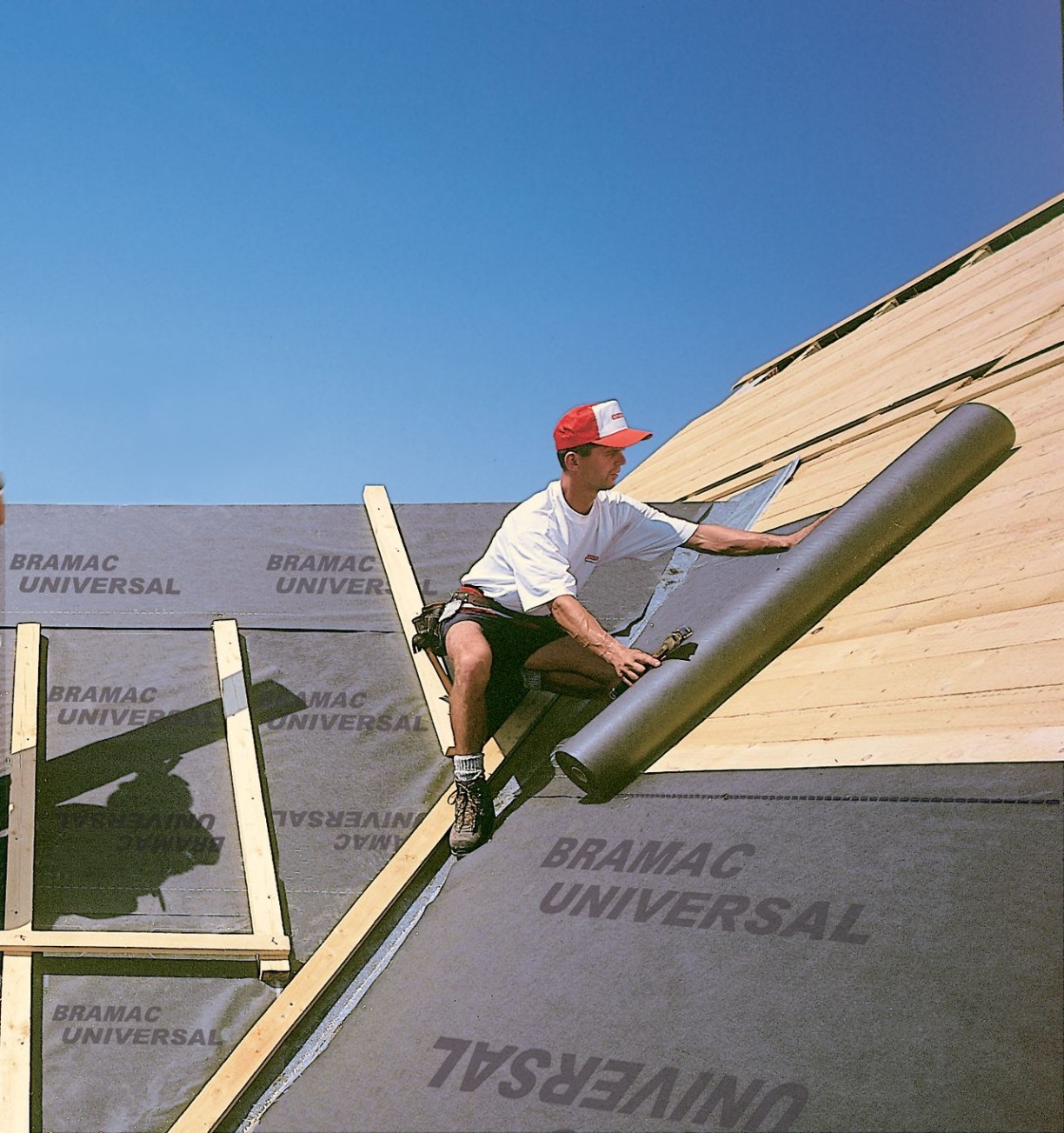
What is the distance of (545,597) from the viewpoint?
371 centimetres

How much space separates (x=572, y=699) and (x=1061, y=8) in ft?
13.7

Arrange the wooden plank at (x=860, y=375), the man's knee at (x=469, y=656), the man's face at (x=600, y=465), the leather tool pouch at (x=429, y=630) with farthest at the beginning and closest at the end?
the wooden plank at (x=860, y=375) → the leather tool pouch at (x=429, y=630) → the man's face at (x=600, y=465) → the man's knee at (x=469, y=656)

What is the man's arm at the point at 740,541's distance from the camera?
14.1 ft

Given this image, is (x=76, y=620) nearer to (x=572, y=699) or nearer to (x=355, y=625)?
(x=355, y=625)

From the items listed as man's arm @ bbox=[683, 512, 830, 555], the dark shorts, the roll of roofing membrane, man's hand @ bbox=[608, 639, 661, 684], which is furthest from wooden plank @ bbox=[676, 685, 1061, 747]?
man's arm @ bbox=[683, 512, 830, 555]

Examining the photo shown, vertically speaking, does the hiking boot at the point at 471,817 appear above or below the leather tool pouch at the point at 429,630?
below

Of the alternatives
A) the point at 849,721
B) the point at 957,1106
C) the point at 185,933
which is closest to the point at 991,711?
the point at 849,721

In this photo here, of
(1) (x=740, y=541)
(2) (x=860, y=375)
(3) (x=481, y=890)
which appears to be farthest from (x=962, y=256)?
(3) (x=481, y=890)

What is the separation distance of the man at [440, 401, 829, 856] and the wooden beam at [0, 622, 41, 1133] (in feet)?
5.88

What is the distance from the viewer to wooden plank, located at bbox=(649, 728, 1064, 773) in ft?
7.60

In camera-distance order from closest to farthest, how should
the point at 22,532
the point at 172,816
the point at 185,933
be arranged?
the point at 185,933 < the point at 172,816 < the point at 22,532

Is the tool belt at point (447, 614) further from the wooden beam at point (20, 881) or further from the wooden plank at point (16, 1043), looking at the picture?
the wooden plank at point (16, 1043)

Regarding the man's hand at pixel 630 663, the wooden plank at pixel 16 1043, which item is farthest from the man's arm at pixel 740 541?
the wooden plank at pixel 16 1043

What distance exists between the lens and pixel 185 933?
402cm
